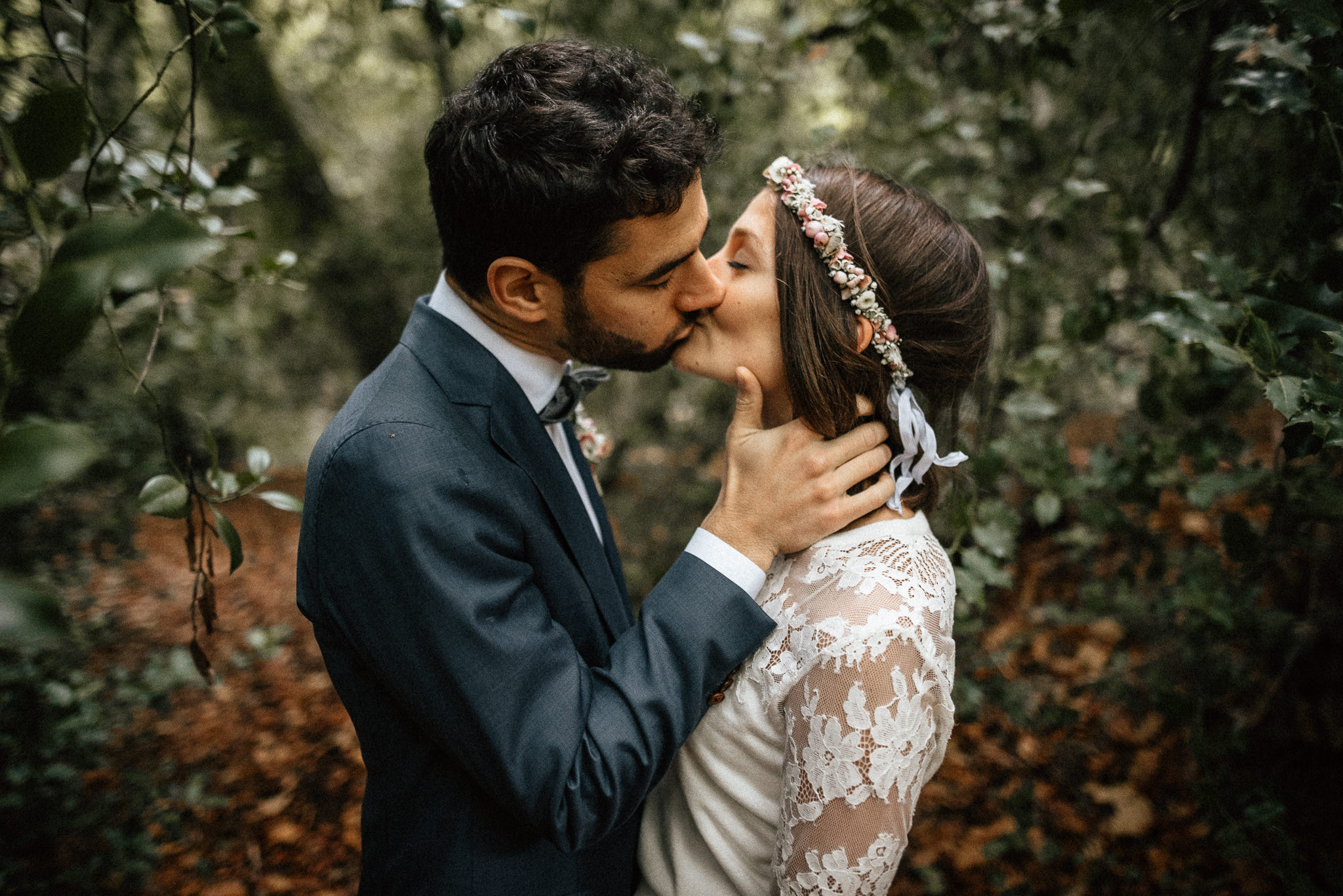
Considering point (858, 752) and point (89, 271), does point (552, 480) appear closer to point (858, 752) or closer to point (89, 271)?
point (858, 752)

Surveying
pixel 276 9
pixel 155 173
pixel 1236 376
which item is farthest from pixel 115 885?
pixel 276 9

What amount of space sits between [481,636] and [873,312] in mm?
1008

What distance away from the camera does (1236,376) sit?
1.95 metres

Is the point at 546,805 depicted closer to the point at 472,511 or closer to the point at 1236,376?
the point at 472,511

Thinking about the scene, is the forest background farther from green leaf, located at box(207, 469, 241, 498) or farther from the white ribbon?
the white ribbon

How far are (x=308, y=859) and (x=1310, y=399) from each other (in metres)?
3.63

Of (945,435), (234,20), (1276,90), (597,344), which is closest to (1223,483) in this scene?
(945,435)

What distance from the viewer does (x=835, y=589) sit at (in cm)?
140

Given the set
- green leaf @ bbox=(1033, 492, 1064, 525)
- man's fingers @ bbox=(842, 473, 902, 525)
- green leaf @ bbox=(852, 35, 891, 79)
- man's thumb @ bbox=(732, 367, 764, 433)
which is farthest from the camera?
green leaf @ bbox=(852, 35, 891, 79)

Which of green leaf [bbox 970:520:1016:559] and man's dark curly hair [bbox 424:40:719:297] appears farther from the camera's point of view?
green leaf [bbox 970:520:1016:559]

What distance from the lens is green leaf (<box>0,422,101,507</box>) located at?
A: 54cm

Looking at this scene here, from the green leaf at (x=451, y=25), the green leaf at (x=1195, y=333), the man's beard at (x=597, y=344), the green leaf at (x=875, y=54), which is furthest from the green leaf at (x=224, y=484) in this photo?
the green leaf at (x=875, y=54)

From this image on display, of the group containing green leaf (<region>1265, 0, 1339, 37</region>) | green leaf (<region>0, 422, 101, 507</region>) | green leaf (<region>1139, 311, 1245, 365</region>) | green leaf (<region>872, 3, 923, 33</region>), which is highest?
green leaf (<region>1265, 0, 1339, 37</region>)

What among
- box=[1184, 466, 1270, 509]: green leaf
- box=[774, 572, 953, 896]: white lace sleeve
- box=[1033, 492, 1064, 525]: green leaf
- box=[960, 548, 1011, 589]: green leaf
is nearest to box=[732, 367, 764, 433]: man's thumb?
box=[774, 572, 953, 896]: white lace sleeve
